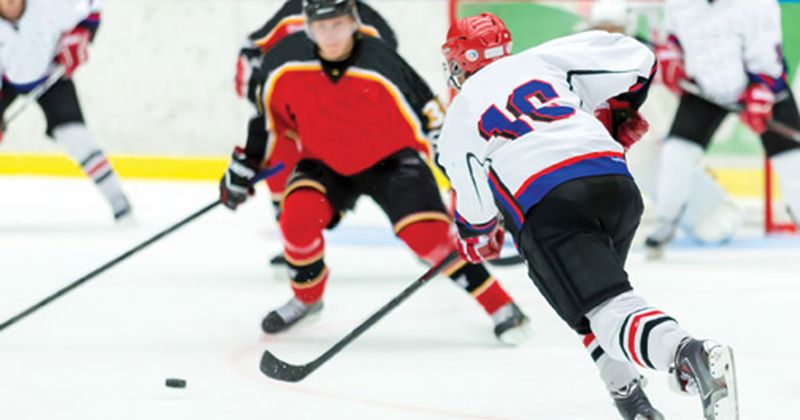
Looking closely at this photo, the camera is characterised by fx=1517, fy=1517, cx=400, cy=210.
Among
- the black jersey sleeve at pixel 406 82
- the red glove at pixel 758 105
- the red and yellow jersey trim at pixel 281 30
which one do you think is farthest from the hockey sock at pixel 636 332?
the red glove at pixel 758 105

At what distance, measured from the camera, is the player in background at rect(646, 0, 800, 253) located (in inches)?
183

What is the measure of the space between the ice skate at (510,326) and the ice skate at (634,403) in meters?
0.90

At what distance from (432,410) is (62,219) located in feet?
12.2

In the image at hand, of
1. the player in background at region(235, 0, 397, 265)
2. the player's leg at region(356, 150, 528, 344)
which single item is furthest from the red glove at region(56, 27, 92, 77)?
the player's leg at region(356, 150, 528, 344)

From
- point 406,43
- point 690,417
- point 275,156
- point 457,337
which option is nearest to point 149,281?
point 275,156

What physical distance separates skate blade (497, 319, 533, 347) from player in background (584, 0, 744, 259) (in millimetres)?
1859

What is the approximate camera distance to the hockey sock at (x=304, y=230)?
3355 millimetres

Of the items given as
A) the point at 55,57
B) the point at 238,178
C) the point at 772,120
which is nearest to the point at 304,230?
the point at 238,178

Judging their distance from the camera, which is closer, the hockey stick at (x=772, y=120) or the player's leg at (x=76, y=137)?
the hockey stick at (x=772, y=120)

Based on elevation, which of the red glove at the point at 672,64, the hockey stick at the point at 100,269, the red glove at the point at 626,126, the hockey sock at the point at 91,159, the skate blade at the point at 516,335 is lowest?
the hockey sock at the point at 91,159

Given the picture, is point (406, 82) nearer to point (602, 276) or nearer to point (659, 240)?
point (602, 276)

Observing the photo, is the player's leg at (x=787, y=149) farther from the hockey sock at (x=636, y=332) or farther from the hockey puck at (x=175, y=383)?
the hockey sock at (x=636, y=332)

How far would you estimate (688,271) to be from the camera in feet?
15.1

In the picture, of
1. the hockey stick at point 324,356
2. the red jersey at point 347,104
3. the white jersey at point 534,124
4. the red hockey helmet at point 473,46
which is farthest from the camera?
the red jersey at point 347,104
